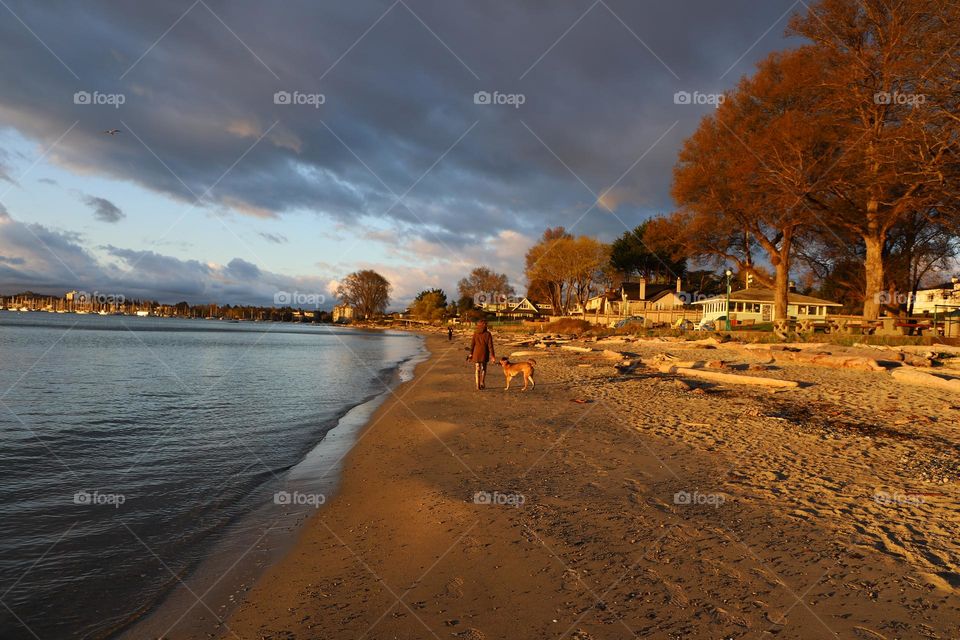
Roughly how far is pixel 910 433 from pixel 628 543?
758 centimetres

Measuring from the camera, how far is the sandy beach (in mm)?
3713

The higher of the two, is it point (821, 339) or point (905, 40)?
point (905, 40)

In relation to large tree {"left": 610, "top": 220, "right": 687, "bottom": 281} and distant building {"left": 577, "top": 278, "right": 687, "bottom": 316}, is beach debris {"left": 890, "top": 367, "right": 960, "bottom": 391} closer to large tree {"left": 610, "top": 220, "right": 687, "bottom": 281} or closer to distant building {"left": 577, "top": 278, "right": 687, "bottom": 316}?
distant building {"left": 577, "top": 278, "right": 687, "bottom": 316}

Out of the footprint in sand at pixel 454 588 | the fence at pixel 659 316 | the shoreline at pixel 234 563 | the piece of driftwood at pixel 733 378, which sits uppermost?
the fence at pixel 659 316

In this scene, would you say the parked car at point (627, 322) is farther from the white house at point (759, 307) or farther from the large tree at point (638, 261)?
the large tree at point (638, 261)

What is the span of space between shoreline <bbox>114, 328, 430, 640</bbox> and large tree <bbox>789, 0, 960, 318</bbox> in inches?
879

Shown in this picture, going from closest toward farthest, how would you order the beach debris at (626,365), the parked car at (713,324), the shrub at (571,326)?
1. the beach debris at (626,365)
2. the parked car at (713,324)
3. the shrub at (571,326)

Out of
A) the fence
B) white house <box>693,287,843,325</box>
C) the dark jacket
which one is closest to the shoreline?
the dark jacket

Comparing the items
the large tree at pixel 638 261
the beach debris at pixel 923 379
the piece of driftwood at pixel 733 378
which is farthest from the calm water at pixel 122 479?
the large tree at pixel 638 261

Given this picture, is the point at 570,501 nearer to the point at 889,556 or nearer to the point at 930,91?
the point at 889,556

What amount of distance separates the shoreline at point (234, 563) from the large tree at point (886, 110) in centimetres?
2232

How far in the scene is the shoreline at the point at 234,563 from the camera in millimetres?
4176

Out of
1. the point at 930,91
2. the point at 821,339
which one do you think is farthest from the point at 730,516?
the point at 821,339

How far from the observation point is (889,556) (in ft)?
14.5
